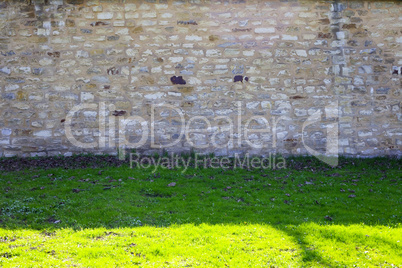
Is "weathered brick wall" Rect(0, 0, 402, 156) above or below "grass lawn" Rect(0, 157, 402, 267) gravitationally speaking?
above

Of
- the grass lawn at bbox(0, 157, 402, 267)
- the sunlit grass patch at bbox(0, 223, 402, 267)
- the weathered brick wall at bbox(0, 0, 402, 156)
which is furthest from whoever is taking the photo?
the weathered brick wall at bbox(0, 0, 402, 156)

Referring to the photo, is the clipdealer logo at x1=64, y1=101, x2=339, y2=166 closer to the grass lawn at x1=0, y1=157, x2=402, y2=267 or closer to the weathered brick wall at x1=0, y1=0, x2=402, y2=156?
the weathered brick wall at x1=0, y1=0, x2=402, y2=156

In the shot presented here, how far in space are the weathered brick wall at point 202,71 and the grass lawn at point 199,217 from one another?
1.04m

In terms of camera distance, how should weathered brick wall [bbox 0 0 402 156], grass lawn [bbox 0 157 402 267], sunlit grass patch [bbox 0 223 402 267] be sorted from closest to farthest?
sunlit grass patch [bbox 0 223 402 267]
grass lawn [bbox 0 157 402 267]
weathered brick wall [bbox 0 0 402 156]

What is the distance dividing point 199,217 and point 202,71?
414cm

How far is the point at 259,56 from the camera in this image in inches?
309

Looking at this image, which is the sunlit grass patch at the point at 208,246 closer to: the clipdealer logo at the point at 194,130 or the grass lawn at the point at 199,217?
the grass lawn at the point at 199,217

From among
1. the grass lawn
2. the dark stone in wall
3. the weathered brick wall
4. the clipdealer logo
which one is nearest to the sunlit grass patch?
the grass lawn

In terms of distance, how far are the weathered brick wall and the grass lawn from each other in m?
1.04

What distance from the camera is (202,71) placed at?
25.6 ft

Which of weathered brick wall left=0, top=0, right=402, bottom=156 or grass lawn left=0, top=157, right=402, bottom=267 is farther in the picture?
weathered brick wall left=0, top=0, right=402, bottom=156

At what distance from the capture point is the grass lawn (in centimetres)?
356

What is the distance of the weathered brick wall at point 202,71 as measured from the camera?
25.3 feet

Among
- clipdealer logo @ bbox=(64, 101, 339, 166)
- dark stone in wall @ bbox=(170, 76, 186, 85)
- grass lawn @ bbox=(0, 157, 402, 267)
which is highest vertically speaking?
dark stone in wall @ bbox=(170, 76, 186, 85)
